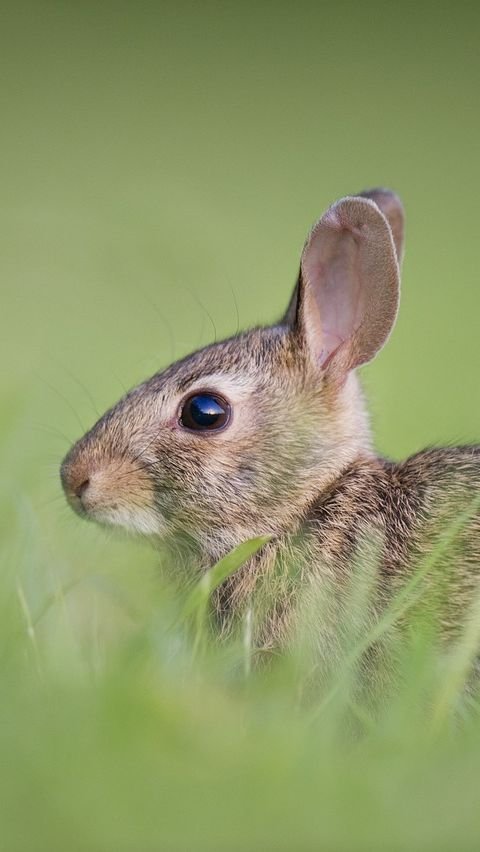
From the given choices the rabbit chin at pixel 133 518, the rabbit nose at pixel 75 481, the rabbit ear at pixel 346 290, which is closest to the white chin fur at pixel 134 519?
the rabbit chin at pixel 133 518

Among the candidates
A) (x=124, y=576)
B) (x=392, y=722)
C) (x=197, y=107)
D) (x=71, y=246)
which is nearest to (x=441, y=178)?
(x=197, y=107)

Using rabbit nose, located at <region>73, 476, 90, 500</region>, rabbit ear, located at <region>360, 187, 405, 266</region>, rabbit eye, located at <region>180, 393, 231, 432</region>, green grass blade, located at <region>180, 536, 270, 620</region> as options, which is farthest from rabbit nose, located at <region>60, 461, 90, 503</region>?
rabbit ear, located at <region>360, 187, 405, 266</region>

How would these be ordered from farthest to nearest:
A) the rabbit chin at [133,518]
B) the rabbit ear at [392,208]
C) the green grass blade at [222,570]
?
the rabbit ear at [392,208], the rabbit chin at [133,518], the green grass blade at [222,570]

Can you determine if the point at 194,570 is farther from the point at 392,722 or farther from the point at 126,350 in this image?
the point at 126,350

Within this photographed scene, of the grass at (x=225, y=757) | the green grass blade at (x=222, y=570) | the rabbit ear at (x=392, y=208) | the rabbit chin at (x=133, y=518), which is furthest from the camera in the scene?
the rabbit ear at (x=392, y=208)

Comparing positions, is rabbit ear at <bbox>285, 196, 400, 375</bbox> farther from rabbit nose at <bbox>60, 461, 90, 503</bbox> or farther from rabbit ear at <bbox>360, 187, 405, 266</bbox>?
rabbit nose at <bbox>60, 461, 90, 503</bbox>

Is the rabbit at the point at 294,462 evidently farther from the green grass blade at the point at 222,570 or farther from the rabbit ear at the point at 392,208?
the rabbit ear at the point at 392,208

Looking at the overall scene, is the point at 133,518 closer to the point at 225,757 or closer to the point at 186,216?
the point at 225,757
